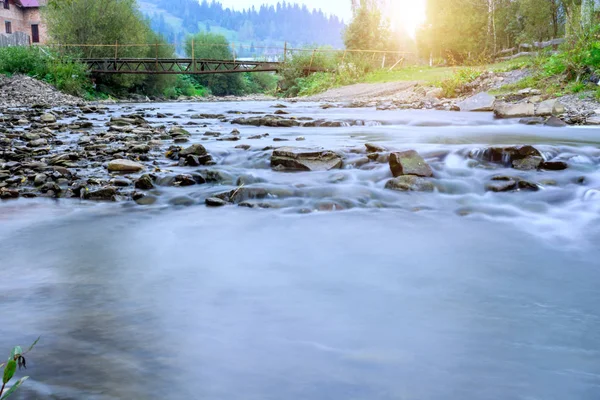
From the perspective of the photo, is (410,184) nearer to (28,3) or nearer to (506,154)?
(506,154)

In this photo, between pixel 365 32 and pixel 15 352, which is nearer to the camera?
pixel 15 352

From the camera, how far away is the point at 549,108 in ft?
39.2

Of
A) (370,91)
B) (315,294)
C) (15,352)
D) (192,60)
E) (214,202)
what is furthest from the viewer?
(192,60)

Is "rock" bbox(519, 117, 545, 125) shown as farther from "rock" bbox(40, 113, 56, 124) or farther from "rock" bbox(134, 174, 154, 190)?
"rock" bbox(40, 113, 56, 124)

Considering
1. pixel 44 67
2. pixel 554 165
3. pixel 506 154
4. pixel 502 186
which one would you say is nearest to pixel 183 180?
pixel 502 186

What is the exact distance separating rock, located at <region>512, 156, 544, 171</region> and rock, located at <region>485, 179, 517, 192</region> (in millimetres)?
713

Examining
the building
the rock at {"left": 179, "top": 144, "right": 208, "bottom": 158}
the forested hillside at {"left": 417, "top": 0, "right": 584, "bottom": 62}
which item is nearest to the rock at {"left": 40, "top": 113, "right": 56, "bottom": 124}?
the rock at {"left": 179, "top": 144, "right": 208, "bottom": 158}

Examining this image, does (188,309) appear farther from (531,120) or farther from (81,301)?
(531,120)

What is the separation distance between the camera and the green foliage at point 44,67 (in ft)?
82.9

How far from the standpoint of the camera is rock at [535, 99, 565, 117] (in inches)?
463

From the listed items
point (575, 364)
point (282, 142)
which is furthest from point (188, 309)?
point (282, 142)

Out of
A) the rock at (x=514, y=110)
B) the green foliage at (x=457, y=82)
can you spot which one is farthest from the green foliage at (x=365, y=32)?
the rock at (x=514, y=110)

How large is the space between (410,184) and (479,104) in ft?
32.9

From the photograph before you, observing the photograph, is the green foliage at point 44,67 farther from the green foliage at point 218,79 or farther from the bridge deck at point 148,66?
the green foliage at point 218,79
